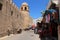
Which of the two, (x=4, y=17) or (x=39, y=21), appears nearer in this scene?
(x=39, y=21)

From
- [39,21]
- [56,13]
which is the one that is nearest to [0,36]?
[39,21]

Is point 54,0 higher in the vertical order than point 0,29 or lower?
higher

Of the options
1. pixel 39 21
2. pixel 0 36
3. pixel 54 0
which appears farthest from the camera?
pixel 0 36

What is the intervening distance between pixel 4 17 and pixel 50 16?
35.7 feet

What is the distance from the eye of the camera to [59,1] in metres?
10.1

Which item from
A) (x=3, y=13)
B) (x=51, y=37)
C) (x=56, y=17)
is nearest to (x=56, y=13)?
(x=56, y=17)

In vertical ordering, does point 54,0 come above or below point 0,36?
above

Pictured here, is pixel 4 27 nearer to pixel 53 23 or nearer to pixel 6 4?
pixel 6 4

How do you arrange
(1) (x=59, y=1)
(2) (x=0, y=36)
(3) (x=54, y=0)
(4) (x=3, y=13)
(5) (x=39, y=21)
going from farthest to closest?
(4) (x=3, y=13), (2) (x=0, y=36), (5) (x=39, y=21), (3) (x=54, y=0), (1) (x=59, y=1)

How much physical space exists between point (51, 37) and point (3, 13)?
10.3 meters

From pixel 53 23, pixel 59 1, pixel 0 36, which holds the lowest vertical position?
pixel 0 36

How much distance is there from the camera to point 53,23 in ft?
37.7

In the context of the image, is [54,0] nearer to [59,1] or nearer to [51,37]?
[59,1]

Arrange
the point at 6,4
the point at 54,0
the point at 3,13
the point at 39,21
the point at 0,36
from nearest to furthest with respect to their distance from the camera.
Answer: the point at 54,0
the point at 39,21
the point at 0,36
the point at 3,13
the point at 6,4
